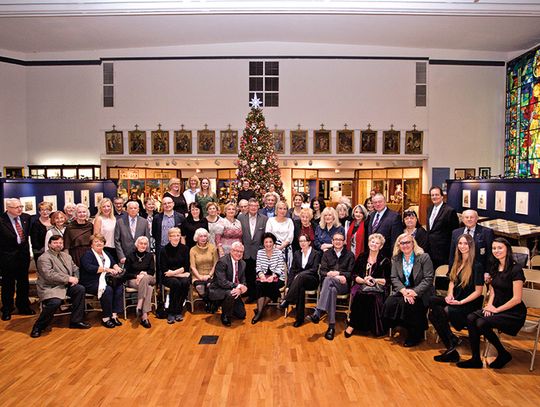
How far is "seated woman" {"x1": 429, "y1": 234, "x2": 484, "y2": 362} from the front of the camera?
17.0 ft

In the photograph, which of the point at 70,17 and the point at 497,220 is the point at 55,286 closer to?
the point at 497,220

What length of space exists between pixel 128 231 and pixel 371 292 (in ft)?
12.1

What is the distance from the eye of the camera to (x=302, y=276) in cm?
632

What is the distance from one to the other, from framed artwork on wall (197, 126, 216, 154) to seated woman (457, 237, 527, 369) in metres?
13.2

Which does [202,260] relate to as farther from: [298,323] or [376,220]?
[376,220]

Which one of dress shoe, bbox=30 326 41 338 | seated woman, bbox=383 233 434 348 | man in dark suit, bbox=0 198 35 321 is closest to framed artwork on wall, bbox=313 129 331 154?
seated woman, bbox=383 233 434 348

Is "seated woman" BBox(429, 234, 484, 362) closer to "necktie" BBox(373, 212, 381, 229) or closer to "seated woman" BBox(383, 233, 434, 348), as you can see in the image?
"seated woman" BBox(383, 233, 434, 348)

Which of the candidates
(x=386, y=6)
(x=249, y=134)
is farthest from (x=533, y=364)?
(x=386, y=6)

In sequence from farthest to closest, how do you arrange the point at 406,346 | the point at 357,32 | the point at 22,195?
the point at 357,32 → the point at 22,195 → the point at 406,346

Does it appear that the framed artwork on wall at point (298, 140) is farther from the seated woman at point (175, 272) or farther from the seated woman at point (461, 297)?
the seated woman at point (461, 297)

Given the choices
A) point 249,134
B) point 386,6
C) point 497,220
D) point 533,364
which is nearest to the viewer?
point 533,364

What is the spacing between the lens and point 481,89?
55.6ft

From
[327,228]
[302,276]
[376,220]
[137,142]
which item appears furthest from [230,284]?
[137,142]

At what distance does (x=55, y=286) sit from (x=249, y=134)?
24.7 ft
